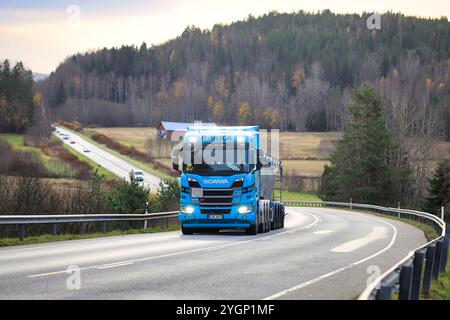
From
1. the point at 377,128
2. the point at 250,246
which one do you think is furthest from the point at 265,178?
the point at 377,128

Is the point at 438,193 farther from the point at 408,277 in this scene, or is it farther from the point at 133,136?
the point at 133,136

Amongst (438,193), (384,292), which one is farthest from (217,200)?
(438,193)

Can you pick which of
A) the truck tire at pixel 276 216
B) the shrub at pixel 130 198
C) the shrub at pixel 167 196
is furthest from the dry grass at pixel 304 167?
the truck tire at pixel 276 216

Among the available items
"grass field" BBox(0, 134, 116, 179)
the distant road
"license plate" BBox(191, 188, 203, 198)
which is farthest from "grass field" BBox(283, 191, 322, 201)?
"license plate" BBox(191, 188, 203, 198)

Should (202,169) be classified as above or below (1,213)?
above

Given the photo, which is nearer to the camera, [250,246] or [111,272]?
[111,272]

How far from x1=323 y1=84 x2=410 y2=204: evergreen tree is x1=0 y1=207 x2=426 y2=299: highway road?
62.3 metres

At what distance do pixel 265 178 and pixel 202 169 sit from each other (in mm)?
5309

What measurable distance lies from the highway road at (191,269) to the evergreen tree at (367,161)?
62.3 metres

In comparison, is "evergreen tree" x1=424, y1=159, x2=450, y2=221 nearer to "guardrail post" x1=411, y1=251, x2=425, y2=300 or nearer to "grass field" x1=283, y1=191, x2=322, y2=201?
"grass field" x1=283, y1=191, x2=322, y2=201

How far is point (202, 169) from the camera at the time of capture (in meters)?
24.8

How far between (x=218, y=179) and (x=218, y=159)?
78cm
